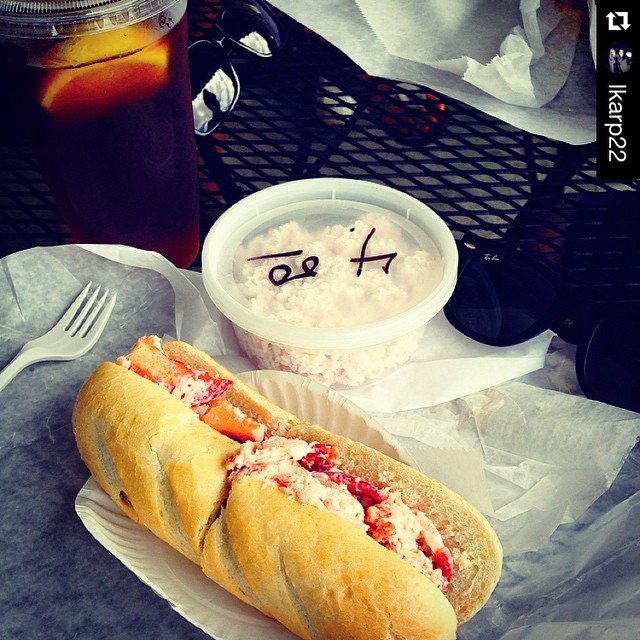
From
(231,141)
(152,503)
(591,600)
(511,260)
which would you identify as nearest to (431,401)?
(511,260)

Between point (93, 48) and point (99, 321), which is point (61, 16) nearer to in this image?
point (93, 48)

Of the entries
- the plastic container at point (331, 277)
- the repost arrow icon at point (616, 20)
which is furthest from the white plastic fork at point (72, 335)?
the repost arrow icon at point (616, 20)

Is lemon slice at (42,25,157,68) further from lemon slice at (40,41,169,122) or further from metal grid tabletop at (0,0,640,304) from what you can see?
metal grid tabletop at (0,0,640,304)

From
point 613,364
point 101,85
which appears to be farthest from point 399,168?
point 101,85

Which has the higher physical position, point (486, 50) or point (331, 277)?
point (486, 50)

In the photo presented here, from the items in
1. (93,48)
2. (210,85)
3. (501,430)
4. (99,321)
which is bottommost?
(501,430)

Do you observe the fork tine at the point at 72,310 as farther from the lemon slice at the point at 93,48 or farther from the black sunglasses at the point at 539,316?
the black sunglasses at the point at 539,316

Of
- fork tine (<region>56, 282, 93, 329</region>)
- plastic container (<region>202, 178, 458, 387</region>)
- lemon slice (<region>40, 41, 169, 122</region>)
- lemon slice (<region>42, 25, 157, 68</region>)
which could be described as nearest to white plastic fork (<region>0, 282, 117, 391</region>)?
fork tine (<region>56, 282, 93, 329</region>)
